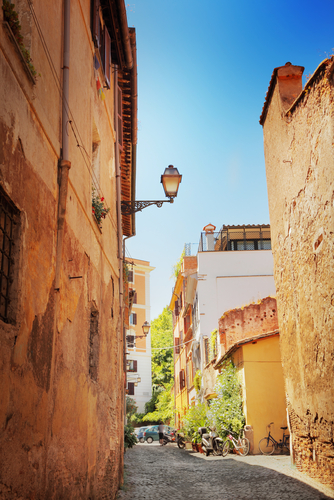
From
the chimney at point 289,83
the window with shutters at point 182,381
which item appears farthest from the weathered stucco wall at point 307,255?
the window with shutters at point 182,381

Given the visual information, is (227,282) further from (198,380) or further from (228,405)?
(228,405)

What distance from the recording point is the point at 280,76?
11023 millimetres

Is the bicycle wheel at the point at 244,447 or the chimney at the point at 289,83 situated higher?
the chimney at the point at 289,83

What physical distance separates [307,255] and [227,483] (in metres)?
4.69

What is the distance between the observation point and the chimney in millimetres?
10719

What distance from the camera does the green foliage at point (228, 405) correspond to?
16.1 metres

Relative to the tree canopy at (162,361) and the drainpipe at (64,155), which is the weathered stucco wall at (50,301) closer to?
the drainpipe at (64,155)

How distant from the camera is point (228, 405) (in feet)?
54.7

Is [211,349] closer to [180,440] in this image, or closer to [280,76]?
[180,440]

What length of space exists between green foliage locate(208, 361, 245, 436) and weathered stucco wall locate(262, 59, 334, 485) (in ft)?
19.0

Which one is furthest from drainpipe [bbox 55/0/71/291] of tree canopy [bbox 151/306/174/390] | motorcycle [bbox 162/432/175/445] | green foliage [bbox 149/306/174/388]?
green foliage [bbox 149/306/174/388]

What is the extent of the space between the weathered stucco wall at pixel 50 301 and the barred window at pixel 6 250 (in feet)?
0.15

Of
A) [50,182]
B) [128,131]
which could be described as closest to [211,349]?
[128,131]

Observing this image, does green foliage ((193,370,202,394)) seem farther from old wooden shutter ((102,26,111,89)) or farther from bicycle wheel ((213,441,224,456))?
old wooden shutter ((102,26,111,89))
